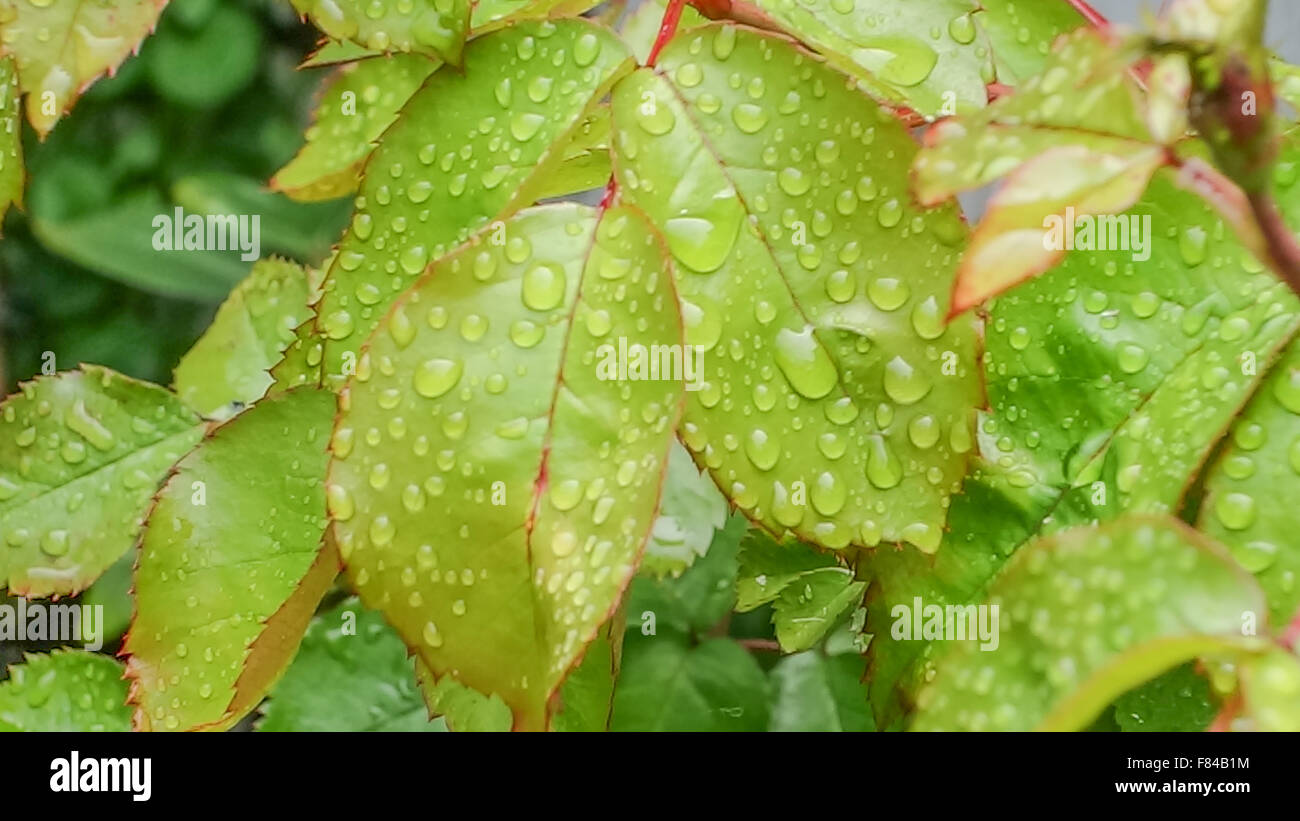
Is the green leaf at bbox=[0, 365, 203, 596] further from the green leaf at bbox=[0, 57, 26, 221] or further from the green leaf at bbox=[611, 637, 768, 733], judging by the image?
the green leaf at bbox=[611, 637, 768, 733]

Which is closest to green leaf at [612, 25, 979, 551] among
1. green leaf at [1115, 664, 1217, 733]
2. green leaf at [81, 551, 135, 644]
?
green leaf at [1115, 664, 1217, 733]

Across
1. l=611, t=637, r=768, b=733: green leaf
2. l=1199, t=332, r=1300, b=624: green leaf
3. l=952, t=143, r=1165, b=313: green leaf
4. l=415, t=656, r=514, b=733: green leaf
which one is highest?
l=952, t=143, r=1165, b=313: green leaf

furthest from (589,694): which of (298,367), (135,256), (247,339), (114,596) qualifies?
(135,256)

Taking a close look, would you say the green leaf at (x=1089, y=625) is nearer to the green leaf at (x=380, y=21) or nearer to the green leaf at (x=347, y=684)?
the green leaf at (x=380, y=21)

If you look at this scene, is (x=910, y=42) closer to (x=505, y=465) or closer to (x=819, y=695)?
(x=505, y=465)

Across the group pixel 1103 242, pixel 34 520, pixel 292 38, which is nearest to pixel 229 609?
pixel 34 520

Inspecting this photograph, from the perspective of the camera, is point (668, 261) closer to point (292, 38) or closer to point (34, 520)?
point (34, 520)
